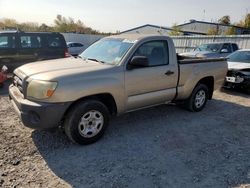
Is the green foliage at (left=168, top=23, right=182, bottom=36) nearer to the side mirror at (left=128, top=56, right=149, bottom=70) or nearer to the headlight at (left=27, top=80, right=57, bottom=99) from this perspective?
the side mirror at (left=128, top=56, right=149, bottom=70)

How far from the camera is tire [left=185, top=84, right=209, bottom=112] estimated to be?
241 inches

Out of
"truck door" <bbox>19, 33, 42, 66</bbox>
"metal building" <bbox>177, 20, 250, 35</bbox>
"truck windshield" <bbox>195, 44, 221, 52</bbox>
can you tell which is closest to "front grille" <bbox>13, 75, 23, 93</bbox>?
"truck door" <bbox>19, 33, 42, 66</bbox>

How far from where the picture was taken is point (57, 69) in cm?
418

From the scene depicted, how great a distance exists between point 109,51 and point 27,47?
18.5 feet

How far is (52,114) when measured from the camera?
3.79m

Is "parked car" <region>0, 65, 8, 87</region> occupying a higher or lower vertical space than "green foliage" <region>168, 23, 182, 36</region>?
lower

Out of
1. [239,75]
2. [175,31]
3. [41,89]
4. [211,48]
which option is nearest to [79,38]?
[175,31]

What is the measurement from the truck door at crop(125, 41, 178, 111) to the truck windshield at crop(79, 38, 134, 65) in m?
0.27

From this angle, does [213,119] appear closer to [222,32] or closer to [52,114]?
[52,114]

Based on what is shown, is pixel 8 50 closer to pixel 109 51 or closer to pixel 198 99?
pixel 109 51

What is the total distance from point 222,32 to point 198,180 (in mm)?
41599

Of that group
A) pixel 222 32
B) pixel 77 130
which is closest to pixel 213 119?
pixel 77 130

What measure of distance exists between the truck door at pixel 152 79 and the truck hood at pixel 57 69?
615 millimetres

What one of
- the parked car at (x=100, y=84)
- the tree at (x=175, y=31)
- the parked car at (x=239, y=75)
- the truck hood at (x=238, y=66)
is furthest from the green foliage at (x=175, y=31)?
the parked car at (x=100, y=84)
